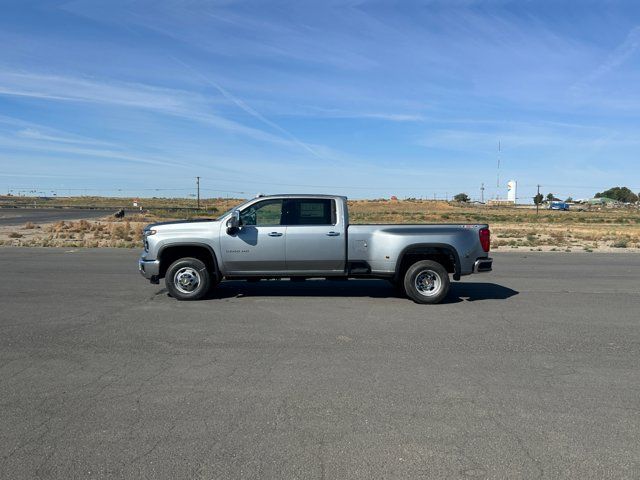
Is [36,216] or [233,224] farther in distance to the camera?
[36,216]

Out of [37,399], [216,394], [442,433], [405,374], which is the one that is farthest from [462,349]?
[37,399]

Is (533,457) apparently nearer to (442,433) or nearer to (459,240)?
(442,433)

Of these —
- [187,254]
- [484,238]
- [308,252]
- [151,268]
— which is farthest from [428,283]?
[151,268]

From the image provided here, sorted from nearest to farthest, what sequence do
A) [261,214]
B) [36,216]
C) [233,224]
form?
[233,224]
[261,214]
[36,216]

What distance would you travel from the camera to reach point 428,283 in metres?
10.3

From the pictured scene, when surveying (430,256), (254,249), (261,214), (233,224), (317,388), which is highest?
(261,214)

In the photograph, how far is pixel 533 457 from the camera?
412 centimetres

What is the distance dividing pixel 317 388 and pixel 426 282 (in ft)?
16.9

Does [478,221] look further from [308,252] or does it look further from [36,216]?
[308,252]

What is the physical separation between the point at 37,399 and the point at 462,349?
4.71 m

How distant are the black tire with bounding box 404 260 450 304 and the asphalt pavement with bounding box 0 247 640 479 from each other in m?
0.23

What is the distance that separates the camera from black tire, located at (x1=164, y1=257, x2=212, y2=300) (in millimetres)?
10242

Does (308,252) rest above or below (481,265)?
above

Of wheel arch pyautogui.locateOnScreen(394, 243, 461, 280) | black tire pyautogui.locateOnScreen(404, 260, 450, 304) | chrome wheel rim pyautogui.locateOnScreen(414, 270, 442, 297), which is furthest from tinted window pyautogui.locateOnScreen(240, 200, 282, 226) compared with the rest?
chrome wheel rim pyautogui.locateOnScreen(414, 270, 442, 297)
